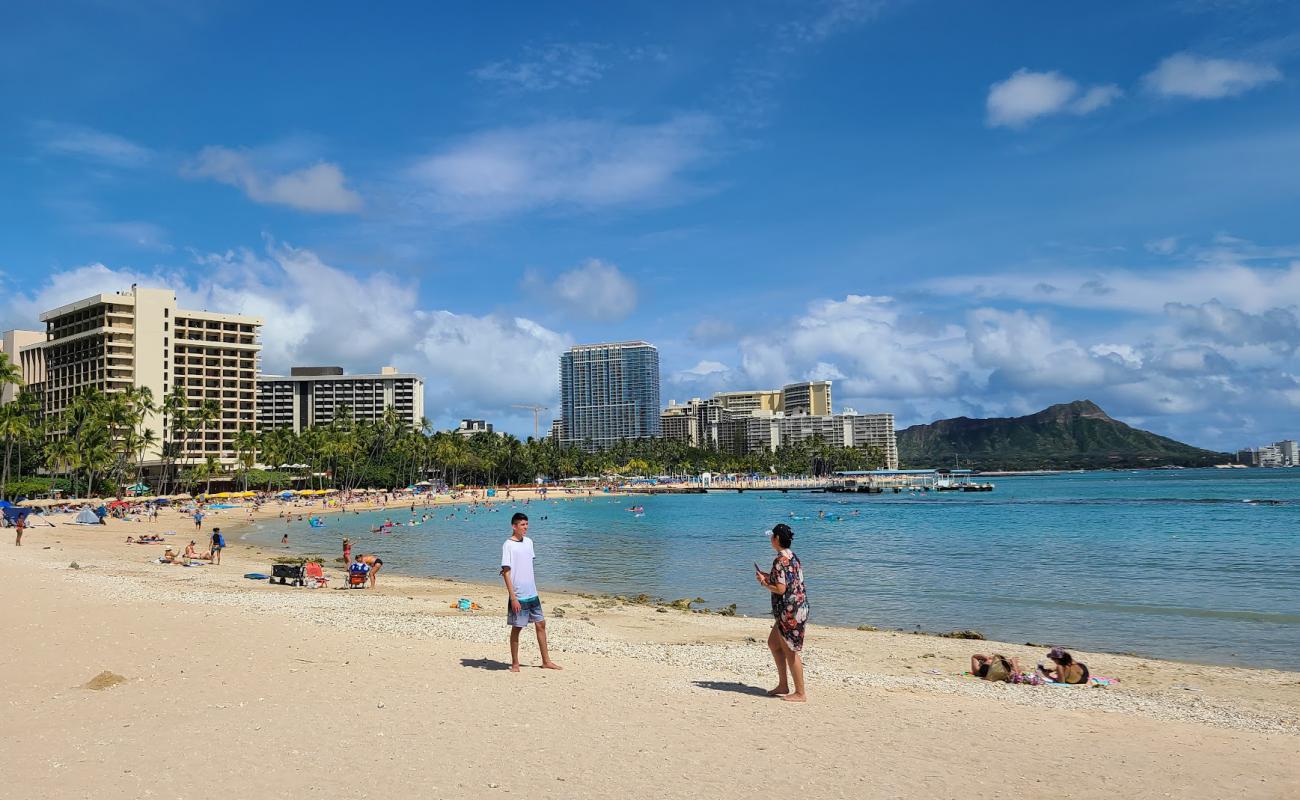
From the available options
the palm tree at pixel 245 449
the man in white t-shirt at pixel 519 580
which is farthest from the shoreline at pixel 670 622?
the palm tree at pixel 245 449

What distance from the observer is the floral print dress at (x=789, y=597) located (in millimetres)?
9172

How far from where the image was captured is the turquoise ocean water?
63.6 feet

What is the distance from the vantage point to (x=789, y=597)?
9203 millimetres

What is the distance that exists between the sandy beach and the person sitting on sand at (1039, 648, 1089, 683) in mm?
411

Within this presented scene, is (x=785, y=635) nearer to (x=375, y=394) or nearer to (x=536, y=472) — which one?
(x=536, y=472)

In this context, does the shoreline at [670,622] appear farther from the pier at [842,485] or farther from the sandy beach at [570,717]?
the pier at [842,485]

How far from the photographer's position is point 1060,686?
12.2 metres

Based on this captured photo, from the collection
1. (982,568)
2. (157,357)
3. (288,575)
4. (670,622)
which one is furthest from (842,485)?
(670,622)

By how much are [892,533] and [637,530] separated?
1695 centimetres

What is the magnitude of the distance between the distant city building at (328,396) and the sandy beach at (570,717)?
18538cm

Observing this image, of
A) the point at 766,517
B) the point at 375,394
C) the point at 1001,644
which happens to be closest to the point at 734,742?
the point at 1001,644

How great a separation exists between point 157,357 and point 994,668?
406ft

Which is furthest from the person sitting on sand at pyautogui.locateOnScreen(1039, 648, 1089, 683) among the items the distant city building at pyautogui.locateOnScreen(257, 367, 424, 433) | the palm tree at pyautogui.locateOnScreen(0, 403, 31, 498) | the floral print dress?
the distant city building at pyautogui.locateOnScreen(257, 367, 424, 433)

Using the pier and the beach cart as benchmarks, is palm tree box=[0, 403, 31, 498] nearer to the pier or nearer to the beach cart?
the beach cart
